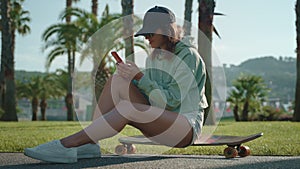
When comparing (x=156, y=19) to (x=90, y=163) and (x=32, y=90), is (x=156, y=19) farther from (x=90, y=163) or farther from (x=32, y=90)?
(x=32, y=90)

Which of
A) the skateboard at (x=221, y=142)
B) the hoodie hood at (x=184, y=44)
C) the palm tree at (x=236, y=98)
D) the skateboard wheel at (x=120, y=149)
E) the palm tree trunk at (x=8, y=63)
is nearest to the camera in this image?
the hoodie hood at (x=184, y=44)

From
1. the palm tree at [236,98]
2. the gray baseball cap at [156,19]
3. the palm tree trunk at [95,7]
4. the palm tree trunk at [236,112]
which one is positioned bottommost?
the palm tree trunk at [236,112]

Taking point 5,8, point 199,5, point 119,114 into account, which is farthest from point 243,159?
point 5,8

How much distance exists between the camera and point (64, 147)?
3.34 meters

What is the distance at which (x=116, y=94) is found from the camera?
352 centimetres

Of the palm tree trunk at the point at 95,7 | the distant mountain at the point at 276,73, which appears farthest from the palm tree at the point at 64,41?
the distant mountain at the point at 276,73

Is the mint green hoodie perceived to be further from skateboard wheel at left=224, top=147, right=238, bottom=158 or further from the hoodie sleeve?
skateboard wheel at left=224, top=147, right=238, bottom=158

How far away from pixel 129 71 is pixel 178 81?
0.36 m

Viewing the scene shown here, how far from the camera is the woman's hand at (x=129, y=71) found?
3.37 meters

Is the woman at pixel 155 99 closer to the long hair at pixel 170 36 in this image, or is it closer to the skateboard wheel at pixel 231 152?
the long hair at pixel 170 36

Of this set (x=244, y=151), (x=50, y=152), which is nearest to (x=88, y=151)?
(x=50, y=152)

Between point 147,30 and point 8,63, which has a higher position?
point 8,63

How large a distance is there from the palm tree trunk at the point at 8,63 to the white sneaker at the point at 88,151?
46.6 feet

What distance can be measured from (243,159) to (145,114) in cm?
100
